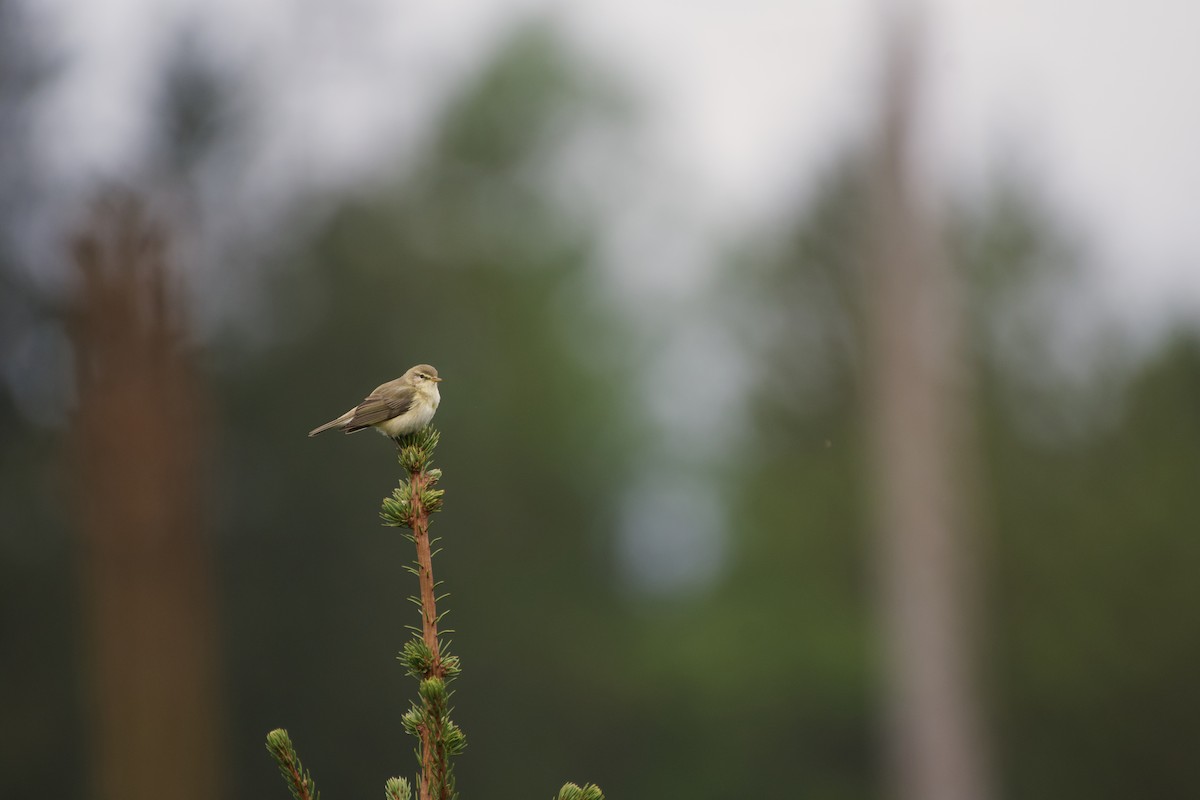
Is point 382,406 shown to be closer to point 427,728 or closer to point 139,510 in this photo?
point 427,728

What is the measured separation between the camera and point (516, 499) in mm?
17641

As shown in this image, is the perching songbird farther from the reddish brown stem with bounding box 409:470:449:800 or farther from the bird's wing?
the reddish brown stem with bounding box 409:470:449:800

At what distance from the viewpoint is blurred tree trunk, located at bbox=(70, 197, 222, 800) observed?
9.64m

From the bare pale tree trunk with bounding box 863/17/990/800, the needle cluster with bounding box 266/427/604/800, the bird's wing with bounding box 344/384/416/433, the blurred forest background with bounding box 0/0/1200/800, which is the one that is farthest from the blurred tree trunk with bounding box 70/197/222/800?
A: the bare pale tree trunk with bounding box 863/17/990/800

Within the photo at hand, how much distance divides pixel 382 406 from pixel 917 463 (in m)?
9.05

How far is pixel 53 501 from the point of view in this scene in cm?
1341

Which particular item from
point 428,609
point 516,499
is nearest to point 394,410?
point 428,609

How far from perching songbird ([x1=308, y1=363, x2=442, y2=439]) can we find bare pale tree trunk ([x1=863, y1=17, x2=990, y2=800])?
8.83 metres

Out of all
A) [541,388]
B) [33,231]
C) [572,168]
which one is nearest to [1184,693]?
[541,388]

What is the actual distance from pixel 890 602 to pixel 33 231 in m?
9.89

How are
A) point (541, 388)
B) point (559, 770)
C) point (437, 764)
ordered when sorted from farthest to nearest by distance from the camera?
point (541, 388) < point (559, 770) < point (437, 764)

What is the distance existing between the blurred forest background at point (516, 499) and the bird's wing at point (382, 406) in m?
4.84

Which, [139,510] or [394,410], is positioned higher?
[139,510]

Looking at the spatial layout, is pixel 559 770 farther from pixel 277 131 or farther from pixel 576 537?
pixel 277 131
